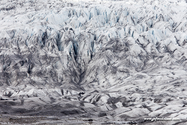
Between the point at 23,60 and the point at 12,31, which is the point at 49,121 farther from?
the point at 12,31

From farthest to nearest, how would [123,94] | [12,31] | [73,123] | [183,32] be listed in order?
1. [183,32]
2. [12,31]
3. [123,94]
4. [73,123]

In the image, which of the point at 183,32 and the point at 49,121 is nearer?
the point at 49,121

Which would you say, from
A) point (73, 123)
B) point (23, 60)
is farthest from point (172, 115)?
point (23, 60)

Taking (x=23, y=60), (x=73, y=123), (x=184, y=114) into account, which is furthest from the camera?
(x=23, y=60)

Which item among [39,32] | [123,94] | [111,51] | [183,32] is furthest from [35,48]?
[183,32]

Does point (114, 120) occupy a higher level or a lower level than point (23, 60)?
lower

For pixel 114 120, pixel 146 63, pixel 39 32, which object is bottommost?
pixel 114 120
